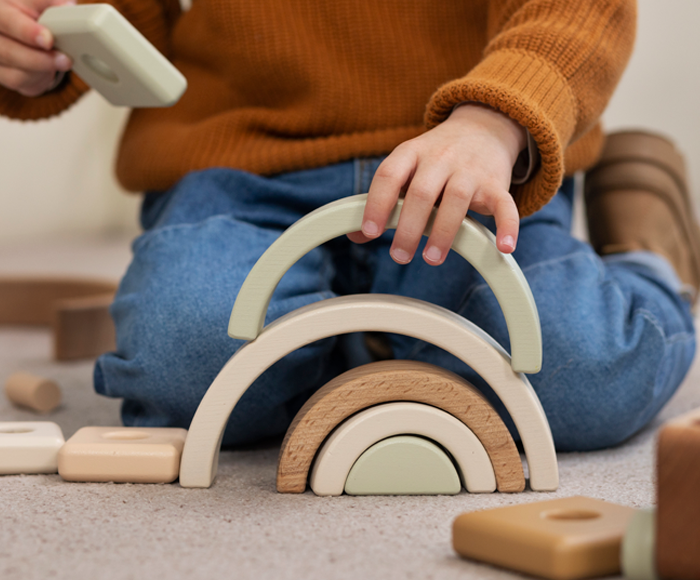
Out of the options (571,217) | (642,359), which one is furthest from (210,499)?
(571,217)

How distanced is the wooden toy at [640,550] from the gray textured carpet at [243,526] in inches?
2.2

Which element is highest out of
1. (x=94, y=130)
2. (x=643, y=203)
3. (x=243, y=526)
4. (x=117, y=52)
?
(x=94, y=130)

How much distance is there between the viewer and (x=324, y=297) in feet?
2.16

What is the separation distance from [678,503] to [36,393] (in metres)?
0.60

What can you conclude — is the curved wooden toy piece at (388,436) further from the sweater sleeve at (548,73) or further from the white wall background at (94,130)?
the white wall background at (94,130)

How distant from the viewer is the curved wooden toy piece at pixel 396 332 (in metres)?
0.47

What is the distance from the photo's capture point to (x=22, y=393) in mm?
729

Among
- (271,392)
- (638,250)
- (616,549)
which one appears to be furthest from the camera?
(638,250)

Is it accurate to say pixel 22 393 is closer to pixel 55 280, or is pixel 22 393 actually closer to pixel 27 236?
pixel 55 280

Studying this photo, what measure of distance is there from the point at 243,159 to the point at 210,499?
0.36 metres

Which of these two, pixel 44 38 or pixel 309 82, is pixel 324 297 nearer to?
pixel 309 82

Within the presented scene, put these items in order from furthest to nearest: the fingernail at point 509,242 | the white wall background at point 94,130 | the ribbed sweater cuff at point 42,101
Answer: the white wall background at point 94,130, the ribbed sweater cuff at point 42,101, the fingernail at point 509,242

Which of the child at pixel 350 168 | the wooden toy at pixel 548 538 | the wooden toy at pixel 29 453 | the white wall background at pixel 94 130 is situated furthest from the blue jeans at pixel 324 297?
the white wall background at pixel 94 130

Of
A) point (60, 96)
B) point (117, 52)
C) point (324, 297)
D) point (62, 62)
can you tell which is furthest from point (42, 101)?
point (324, 297)
